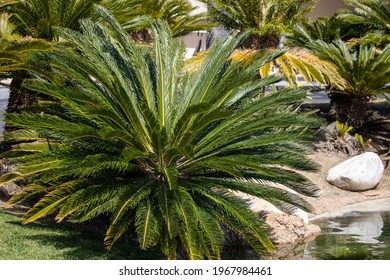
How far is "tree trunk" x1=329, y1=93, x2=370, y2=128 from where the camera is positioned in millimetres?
17359

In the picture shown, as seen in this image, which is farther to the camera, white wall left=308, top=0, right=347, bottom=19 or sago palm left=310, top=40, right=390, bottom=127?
white wall left=308, top=0, right=347, bottom=19

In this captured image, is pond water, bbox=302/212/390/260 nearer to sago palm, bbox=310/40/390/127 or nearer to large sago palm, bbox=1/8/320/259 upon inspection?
large sago palm, bbox=1/8/320/259

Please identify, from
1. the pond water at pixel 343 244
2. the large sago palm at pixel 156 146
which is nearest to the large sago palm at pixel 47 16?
the large sago palm at pixel 156 146

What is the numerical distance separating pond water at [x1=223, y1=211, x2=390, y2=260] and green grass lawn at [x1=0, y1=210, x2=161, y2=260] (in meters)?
1.51

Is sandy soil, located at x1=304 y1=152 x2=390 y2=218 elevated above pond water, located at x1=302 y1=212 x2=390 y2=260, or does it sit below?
below

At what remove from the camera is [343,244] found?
1060 cm

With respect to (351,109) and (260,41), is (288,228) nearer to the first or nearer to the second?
(260,41)

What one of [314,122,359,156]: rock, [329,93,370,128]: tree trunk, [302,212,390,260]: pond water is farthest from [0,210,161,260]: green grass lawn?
[329,93,370,128]: tree trunk

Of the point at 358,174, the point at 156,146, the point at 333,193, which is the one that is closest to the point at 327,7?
the point at 358,174

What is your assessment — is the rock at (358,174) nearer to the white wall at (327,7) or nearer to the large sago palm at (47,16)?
the large sago palm at (47,16)

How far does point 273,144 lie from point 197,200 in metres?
1.44

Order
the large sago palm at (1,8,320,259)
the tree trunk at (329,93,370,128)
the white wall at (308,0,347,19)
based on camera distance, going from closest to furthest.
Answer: the large sago palm at (1,8,320,259) < the tree trunk at (329,93,370,128) < the white wall at (308,0,347,19)

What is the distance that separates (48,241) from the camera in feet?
30.4
